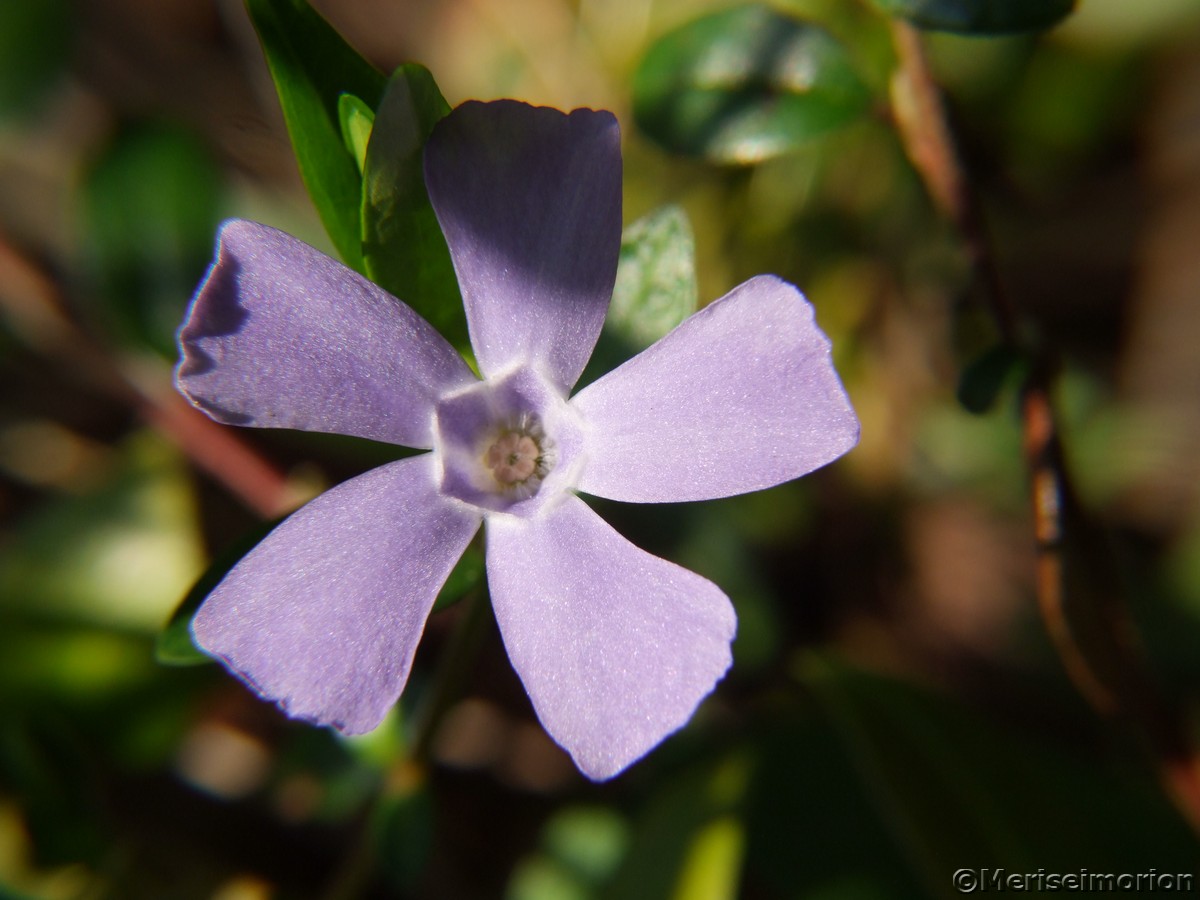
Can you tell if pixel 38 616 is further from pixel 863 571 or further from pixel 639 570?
pixel 863 571

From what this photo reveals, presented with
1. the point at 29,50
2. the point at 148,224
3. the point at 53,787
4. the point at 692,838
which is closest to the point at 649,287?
the point at 692,838

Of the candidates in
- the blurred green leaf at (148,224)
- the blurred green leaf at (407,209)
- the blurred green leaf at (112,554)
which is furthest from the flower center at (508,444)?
the blurred green leaf at (148,224)

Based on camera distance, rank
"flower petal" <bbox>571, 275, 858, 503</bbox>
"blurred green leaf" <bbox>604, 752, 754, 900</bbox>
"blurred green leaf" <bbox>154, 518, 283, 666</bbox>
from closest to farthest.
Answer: "flower petal" <bbox>571, 275, 858, 503</bbox>
"blurred green leaf" <bbox>154, 518, 283, 666</bbox>
"blurred green leaf" <bbox>604, 752, 754, 900</bbox>

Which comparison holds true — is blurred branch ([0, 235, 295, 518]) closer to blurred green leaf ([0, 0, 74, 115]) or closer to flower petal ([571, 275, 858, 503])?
blurred green leaf ([0, 0, 74, 115])

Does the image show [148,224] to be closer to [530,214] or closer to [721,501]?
[721,501]

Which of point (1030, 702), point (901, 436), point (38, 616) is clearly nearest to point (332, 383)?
point (38, 616)

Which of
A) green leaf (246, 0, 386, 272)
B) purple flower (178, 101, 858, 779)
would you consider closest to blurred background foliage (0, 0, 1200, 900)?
purple flower (178, 101, 858, 779)
